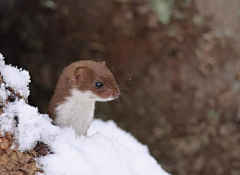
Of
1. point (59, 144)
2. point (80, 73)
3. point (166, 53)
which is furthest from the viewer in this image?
point (166, 53)

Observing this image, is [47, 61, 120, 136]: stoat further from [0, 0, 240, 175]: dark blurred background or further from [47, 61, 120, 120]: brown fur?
[0, 0, 240, 175]: dark blurred background

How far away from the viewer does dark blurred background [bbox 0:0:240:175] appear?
3.21m

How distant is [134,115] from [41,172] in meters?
2.43

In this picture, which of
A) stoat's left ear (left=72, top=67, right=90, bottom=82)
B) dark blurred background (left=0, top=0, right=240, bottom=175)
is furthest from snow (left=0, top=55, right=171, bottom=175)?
dark blurred background (left=0, top=0, right=240, bottom=175)

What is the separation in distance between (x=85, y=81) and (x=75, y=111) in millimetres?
174

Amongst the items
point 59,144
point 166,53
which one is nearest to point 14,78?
point 59,144

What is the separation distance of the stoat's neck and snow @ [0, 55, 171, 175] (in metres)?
0.16

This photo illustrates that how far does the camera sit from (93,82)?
1.52m

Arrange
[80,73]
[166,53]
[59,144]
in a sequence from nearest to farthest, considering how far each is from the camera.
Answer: [59,144] → [80,73] → [166,53]

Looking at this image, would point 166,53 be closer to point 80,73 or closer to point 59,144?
point 80,73

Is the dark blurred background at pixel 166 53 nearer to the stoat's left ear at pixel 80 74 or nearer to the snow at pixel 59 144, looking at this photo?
the stoat's left ear at pixel 80 74

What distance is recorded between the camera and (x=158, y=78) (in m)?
3.32

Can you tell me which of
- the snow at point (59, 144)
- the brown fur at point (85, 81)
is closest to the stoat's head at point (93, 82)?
the brown fur at point (85, 81)

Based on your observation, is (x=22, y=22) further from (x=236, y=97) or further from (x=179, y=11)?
(x=236, y=97)
